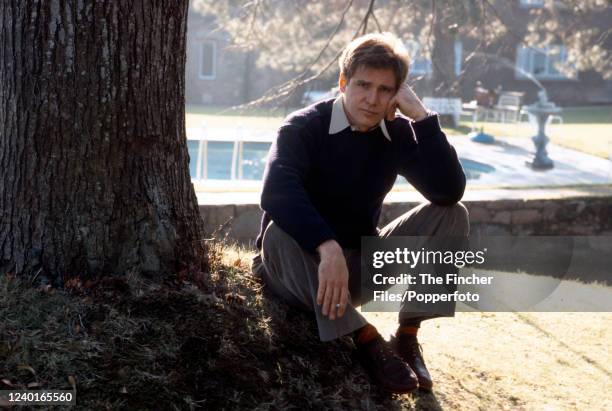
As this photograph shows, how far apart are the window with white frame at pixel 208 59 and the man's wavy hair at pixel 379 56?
2472 cm

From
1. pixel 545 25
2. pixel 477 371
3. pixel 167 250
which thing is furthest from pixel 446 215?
pixel 545 25

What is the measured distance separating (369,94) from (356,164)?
0.26 metres

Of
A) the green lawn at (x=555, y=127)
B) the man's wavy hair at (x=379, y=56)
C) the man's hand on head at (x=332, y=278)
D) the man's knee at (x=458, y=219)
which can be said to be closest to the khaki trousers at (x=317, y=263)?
the man's knee at (x=458, y=219)

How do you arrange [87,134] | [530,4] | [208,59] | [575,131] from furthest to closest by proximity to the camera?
[208,59]
[530,4]
[575,131]
[87,134]

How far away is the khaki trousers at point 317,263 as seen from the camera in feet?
8.71

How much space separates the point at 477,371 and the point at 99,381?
1.63 m

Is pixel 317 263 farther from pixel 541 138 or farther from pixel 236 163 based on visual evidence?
pixel 236 163

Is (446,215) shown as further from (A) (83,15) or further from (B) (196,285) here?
(A) (83,15)

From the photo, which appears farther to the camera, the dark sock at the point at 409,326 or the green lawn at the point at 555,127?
the green lawn at the point at 555,127

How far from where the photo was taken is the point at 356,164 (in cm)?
290

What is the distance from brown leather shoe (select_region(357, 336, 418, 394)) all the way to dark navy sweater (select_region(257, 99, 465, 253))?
0.43 metres

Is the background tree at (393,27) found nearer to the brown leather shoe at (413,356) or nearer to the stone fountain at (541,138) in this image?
the stone fountain at (541,138)

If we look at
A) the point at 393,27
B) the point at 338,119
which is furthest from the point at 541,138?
the point at 338,119

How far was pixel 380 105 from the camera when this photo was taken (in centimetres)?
284
